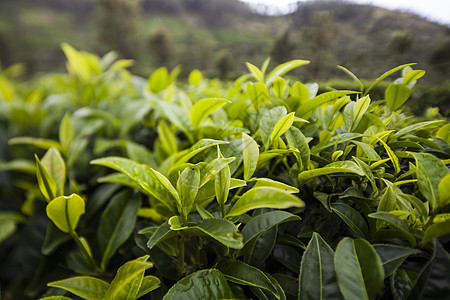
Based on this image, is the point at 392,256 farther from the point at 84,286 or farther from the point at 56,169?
the point at 56,169

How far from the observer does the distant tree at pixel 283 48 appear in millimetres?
1498

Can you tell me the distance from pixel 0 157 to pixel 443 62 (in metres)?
2.73

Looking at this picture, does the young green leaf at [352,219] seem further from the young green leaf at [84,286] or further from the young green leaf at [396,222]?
the young green leaf at [84,286]

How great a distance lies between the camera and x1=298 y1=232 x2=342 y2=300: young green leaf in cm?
57

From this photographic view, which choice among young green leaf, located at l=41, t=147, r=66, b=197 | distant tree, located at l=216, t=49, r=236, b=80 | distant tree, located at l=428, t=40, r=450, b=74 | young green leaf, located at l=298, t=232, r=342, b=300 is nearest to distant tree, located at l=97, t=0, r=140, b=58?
distant tree, located at l=216, t=49, r=236, b=80

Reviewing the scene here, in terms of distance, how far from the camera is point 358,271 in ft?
1.74

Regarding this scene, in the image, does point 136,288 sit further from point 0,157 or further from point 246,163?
point 0,157

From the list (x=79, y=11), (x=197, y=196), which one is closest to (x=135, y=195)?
(x=197, y=196)

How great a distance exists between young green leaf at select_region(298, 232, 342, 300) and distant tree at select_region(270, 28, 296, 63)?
120cm

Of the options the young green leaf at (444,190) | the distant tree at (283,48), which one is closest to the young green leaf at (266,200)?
the young green leaf at (444,190)

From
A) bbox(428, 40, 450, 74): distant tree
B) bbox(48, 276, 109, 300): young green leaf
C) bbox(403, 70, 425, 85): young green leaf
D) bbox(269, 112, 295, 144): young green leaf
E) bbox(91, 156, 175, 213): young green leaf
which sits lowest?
bbox(48, 276, 109, 300): young green leaf

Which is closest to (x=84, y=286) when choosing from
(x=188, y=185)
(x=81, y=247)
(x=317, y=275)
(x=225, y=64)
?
(x=81, y=247)

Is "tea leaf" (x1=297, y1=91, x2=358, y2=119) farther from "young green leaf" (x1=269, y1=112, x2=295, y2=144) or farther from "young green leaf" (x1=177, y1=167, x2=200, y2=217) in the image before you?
"young green leaf" (x1=177, y1=167, x2=200, y2=217)

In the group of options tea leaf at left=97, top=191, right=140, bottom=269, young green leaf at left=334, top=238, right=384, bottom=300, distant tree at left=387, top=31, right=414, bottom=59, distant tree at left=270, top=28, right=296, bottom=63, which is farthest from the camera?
distant tree at left=270, top=28, right=296, bottom=63
